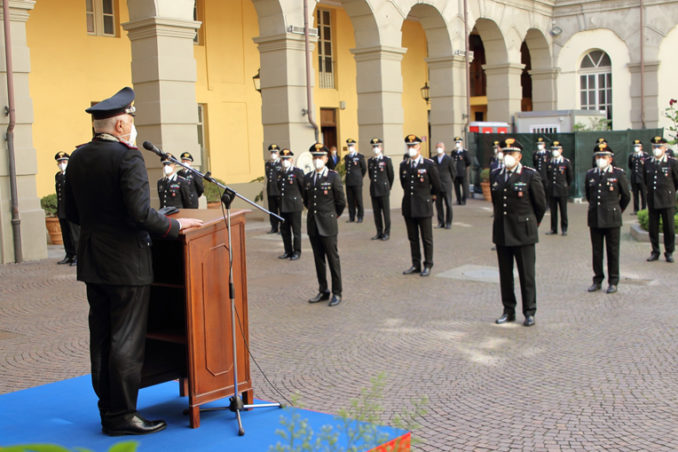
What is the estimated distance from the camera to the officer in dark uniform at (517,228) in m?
7.84

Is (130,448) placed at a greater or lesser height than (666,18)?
lesser


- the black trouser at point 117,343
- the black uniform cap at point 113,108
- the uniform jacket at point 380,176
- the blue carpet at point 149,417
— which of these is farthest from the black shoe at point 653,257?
the black uniform cap at point 113,108

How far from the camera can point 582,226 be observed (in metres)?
16.2

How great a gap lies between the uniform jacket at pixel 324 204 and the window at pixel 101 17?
10914 millimetres

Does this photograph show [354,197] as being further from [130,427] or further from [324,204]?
[130,427]

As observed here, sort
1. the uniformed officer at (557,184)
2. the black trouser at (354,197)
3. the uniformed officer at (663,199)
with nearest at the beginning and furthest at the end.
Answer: the uniformed officer at (663,199)
the uniformed officer at (557,184)
the black trouser at (354,197)

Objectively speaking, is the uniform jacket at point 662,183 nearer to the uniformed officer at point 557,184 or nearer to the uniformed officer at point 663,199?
the uniformed officer at point 663,199

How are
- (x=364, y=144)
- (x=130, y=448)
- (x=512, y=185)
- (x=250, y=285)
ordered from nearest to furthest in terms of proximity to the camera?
(x=130, y=448) < (x=512, y=185) < (x=250, y=285) < (x=364, y=144)

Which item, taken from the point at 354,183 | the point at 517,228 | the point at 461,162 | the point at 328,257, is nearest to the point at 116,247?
the point at 517,228

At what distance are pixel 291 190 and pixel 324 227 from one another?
→ 3900mm

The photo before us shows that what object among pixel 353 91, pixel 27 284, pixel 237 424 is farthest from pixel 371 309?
pixel 353 91

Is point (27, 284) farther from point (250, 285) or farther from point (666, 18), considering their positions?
point (666, 18)

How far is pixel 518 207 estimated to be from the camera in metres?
7.94

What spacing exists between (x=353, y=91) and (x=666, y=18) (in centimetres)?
1066
